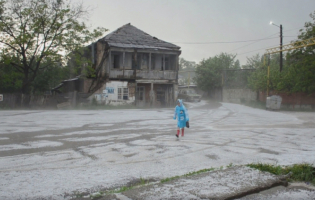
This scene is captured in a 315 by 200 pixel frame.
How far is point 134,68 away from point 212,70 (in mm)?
26679

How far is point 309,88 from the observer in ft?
102

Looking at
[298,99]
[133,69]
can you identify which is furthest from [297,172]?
[298,99]

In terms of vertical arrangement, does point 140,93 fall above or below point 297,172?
above

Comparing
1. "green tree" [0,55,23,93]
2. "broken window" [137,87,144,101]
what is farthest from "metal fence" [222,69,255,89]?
"green tree" [0,55,23,93]

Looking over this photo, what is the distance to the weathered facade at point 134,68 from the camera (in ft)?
104

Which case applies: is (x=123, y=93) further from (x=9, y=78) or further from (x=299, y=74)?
(x=299, y=74)

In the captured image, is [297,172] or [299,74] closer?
[297,172]

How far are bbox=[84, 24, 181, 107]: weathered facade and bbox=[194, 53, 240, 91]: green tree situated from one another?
71.2 ft

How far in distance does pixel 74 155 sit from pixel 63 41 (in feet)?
77.6

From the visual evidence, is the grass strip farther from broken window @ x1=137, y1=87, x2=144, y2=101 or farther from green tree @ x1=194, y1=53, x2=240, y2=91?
green tree @ x1=194, y1=53, x2=240, y2=91

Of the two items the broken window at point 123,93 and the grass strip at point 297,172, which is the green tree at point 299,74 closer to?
the broken window at point 123,93

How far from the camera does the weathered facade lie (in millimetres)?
31797

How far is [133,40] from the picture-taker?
34094 mm

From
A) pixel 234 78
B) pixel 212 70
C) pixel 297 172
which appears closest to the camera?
pixel 297 172
